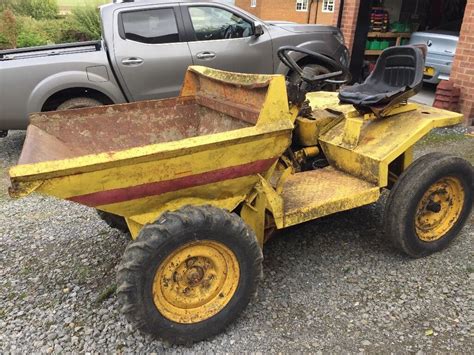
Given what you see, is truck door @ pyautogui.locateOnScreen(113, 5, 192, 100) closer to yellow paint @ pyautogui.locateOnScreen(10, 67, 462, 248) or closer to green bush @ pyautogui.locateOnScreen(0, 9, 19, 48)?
yellow paint @ pyautogui.locateOnScreen(10, 67, 462, 248)

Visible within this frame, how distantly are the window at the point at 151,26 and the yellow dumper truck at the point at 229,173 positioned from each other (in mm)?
2707

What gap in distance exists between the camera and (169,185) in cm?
251

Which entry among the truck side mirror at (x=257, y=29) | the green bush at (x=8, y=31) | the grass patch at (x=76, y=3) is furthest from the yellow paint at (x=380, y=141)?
the grass patch at (x=76, y=3)

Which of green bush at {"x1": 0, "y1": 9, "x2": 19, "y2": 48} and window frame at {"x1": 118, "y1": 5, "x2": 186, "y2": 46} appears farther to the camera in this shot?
green bush at {"x1": 0, "y1": 9, "x2": 19, "y2": 48}

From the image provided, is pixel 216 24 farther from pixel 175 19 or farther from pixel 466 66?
pixel 466 66

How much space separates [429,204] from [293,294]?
Result: 48.5 inches

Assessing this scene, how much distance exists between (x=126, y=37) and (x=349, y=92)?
138 inches

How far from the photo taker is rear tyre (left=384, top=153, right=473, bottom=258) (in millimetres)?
3201

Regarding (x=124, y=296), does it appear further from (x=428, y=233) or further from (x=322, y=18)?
(x=322, y=18)

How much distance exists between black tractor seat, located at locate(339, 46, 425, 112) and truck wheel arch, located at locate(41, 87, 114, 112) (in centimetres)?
360

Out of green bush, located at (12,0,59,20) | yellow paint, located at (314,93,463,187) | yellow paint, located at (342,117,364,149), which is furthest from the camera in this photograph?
green bush, located at (12,0,59,20)

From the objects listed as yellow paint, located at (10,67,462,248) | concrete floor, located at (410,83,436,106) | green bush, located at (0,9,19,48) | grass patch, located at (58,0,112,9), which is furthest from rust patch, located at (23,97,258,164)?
grass patch, located at (58,0,112,9)

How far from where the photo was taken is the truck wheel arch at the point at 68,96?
19.2 feet

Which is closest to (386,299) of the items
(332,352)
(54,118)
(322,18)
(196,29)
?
(332,352)
